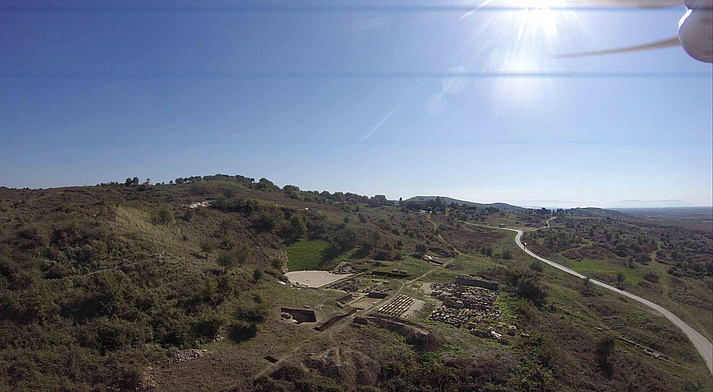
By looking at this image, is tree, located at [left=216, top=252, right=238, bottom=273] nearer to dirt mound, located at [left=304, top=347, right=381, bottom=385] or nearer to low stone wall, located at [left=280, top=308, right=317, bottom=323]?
low stone wall, located at [left=280, top=308, right=317, bottom=323]

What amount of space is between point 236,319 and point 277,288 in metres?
7.66

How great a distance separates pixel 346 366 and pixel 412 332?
220 inches

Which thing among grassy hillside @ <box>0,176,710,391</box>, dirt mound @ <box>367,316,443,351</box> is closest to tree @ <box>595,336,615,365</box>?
grassy hillside @ <box>0,176,710,391</box>

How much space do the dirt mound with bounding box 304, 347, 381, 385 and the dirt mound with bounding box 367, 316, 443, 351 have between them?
3429mm

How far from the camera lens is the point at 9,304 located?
1439 cm

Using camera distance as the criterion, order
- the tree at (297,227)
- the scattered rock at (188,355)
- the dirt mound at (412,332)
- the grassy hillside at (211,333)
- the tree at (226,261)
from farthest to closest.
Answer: the tree at (297,227)
the tree at (226,261)
the dirt mound at (412,332)
the scattered rock at (188,355)
the grassy hillside at (211,333)

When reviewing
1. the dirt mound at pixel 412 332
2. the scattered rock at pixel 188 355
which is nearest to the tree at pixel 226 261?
the scattered rock at pixel 188 355

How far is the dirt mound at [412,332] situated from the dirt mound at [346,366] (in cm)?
343

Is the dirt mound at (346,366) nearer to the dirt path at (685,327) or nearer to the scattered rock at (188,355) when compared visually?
the scattered rock at (188,355)

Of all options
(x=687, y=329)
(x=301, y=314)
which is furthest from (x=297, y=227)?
(x=687, y=329)

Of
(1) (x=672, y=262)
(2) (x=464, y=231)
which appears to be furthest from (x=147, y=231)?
(1) (x=672, y=262)

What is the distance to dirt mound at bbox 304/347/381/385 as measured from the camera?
1429 centimetres

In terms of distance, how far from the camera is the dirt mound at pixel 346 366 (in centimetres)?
1429

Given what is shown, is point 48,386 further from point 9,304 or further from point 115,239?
point 115,239
